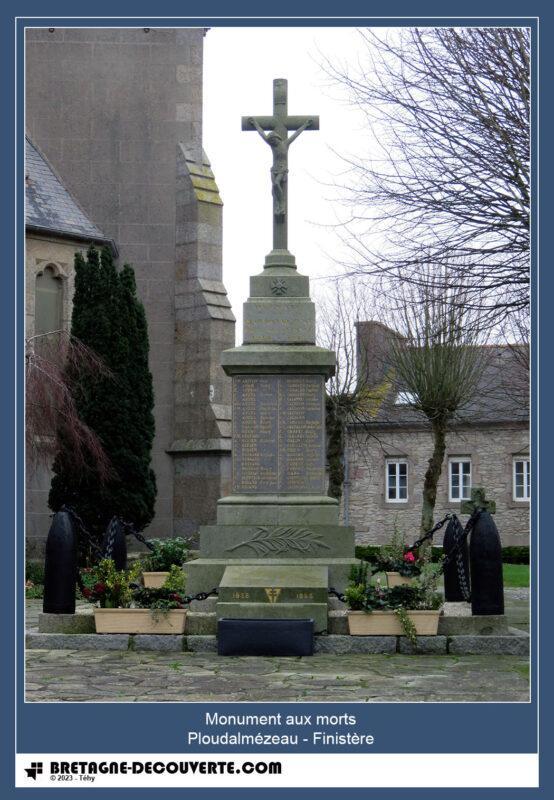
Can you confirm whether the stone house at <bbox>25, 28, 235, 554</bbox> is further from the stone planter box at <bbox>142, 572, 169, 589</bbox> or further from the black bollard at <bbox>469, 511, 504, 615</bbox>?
the black bollard at <bbox>469, 511, 504, 615</bbox>

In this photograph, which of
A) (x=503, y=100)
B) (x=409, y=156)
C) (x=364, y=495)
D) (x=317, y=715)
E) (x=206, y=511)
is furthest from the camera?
(x=364, y=495)

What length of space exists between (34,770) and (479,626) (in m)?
5.79

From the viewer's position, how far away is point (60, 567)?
10656 millimetres

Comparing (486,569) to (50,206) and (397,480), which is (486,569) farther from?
(397,480)

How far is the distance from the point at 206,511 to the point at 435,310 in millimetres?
7355

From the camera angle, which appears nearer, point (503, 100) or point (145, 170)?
point (503, 100)

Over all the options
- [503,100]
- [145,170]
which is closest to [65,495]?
[145,170]

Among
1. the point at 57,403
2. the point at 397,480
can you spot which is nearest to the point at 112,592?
the point at 57,403

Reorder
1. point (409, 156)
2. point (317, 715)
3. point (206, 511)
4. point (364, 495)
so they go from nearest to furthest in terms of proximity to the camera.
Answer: point (317, 715)
point (409, 156)
point (206, 511)
point (364, 495)

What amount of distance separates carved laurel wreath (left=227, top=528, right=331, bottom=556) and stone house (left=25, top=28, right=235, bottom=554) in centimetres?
1070

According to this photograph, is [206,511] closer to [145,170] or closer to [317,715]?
[145,170]

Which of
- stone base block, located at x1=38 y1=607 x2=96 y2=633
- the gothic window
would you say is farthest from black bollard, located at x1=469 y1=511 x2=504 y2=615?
the gothic window

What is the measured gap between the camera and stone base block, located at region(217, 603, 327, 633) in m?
10.2

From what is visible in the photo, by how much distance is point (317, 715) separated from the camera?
5738 mm
